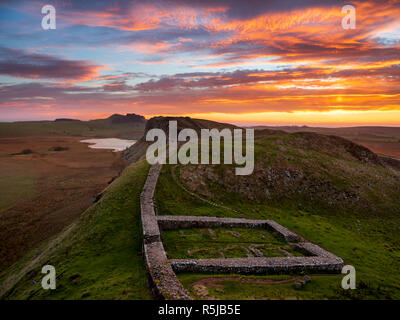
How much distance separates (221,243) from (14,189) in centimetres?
5718

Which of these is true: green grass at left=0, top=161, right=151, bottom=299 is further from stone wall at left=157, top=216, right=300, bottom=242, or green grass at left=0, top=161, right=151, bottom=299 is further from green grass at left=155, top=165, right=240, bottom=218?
green grass at left=155, top=165, right=240, bottom=218

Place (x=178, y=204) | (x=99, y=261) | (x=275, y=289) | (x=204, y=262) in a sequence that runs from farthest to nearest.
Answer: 1. (x=178, y=204)
2. (x=99, y=261)
3. (x=204, y=262)
4. (x=275, y=289)

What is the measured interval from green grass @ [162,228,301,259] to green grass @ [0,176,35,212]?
40.3 m

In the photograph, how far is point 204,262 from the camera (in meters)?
20.7

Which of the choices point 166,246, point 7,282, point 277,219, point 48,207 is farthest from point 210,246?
point 48,207

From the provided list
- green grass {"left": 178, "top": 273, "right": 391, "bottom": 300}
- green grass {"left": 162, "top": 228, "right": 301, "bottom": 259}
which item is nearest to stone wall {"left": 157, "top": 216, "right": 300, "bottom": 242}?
green grass {"left": 162, "top": 228, "right": 301, "bottom": 259}

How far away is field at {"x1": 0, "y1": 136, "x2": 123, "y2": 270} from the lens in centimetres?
3631

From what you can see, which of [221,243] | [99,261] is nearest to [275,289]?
[221,243]

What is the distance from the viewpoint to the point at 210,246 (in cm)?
2564

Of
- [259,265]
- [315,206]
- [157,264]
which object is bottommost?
[315,206]

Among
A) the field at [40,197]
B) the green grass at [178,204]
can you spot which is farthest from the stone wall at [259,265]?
the field at [40,197]

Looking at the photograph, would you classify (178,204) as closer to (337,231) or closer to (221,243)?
(221,243)

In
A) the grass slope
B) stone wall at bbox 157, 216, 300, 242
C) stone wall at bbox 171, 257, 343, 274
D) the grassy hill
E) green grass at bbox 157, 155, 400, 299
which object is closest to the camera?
the grassy hill

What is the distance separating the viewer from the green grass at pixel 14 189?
1980 inches
